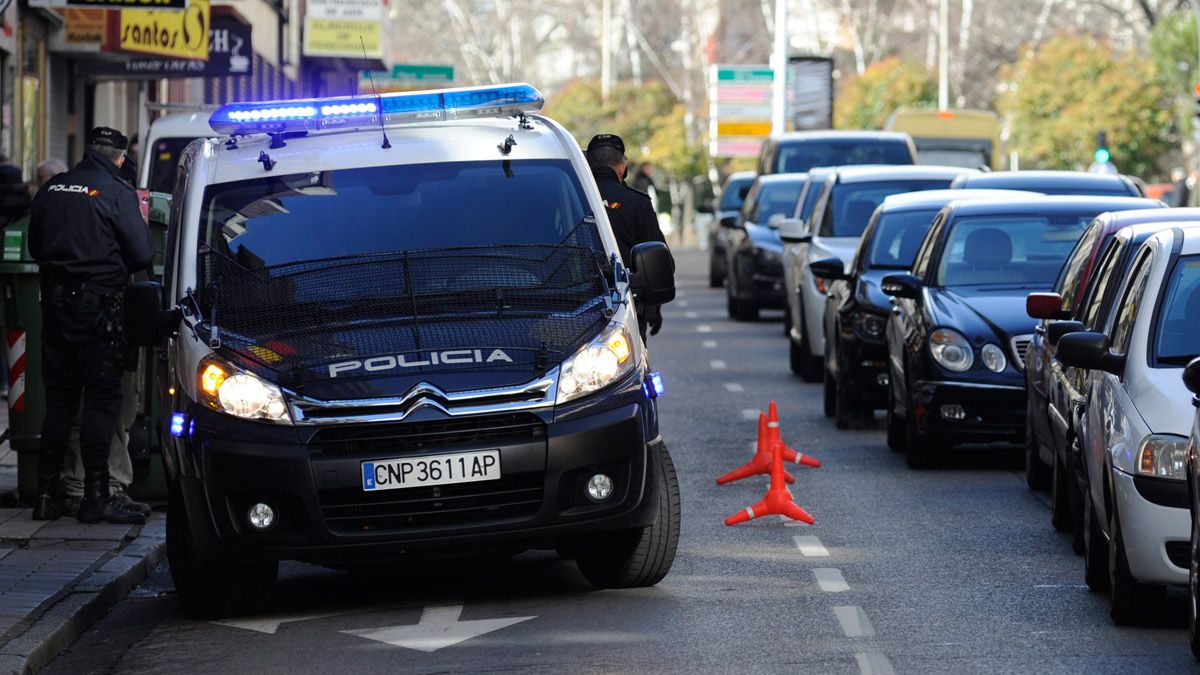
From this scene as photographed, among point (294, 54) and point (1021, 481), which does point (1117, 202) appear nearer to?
point (1021, 481)

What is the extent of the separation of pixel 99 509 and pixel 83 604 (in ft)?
7.93

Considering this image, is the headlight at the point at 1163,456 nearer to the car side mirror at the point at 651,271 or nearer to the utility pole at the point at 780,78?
the car side mirror at the point at 651,271

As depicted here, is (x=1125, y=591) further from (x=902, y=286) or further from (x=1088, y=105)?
(x=1088, y=105)

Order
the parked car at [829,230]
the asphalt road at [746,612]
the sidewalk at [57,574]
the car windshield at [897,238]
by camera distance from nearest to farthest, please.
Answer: the asphalt road at [746,612]
the sidewalk at [57,574]
the car windshield at [897,238]
the parked car at [829,230]

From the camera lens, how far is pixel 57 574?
1039cm

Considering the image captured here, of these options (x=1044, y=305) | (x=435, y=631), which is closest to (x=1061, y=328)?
(x=1044, y=305)

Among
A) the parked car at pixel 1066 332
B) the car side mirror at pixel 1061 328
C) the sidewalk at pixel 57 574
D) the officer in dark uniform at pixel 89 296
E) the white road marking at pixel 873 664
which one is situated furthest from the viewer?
the officer in dark uniform at pixel 89 296

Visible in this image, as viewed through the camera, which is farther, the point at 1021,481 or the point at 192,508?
the point at 1021,481

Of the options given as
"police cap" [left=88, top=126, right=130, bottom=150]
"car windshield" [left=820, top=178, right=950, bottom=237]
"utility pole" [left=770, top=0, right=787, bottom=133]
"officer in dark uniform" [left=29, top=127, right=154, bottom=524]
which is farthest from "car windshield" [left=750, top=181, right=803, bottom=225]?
"utility pole" [left=770, top=0, right=787, bottom=133]

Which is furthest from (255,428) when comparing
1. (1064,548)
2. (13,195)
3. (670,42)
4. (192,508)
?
(670,42)

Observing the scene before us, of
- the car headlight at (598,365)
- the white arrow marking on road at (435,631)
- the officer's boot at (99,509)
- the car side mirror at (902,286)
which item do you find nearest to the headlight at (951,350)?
the car side mirror at (902,286)

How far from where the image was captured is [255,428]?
29.8 feet

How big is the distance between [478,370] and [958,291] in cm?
627

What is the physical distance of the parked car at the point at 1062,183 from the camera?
18016 mm
